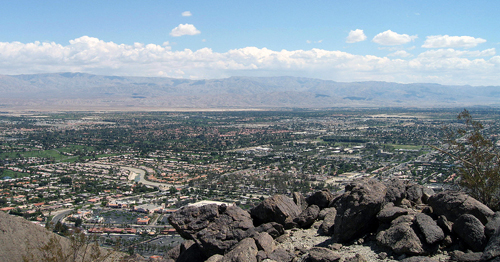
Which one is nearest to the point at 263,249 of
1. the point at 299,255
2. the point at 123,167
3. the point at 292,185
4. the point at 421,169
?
the point at 299,255

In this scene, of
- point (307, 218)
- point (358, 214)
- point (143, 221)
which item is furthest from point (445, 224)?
point (143, 221)

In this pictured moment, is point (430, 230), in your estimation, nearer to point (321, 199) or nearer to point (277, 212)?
point (277, 212)

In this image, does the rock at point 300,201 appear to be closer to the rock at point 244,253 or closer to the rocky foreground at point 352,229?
the rocky foreground at point 352,229

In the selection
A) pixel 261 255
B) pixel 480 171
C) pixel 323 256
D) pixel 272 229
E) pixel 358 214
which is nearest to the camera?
pixel 323 256

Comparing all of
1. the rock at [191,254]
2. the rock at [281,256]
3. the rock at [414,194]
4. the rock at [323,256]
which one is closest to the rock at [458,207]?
the rock at [414,194]

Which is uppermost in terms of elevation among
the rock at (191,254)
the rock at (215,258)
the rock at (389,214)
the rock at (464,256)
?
the rock at (389,214)

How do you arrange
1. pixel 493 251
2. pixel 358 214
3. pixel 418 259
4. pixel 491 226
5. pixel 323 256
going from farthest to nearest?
pixel 358 214
pixel 323 256
pixel 491 226
pixel 418 259
pixel 493 251

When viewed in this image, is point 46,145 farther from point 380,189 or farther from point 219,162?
point 380,189

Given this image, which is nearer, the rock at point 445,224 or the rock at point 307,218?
A: the rock at point 445,224
